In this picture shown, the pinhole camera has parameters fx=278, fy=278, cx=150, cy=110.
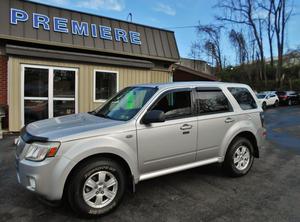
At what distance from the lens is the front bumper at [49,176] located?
344 centimetres

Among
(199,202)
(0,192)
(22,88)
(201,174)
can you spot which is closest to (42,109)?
(22,88)

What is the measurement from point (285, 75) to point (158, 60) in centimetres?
3925

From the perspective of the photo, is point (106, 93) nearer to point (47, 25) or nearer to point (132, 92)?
point (47, 25)

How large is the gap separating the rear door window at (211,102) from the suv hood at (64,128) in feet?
5.18

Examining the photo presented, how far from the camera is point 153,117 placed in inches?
160

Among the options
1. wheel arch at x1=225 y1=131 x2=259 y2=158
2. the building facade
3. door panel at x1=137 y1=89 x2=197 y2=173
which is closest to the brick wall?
the building facade

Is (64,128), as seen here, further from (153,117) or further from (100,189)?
(153,117)

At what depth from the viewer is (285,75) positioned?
45469 millimetres

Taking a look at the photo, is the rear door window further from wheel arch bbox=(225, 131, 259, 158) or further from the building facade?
the building facade

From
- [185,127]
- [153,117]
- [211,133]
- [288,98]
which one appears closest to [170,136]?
[185,127]

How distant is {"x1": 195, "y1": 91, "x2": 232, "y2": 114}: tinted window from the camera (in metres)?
4.92

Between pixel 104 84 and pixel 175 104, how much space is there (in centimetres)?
715

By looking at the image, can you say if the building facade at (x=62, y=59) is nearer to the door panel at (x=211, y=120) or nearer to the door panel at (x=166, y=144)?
the door panel at (x=211, y=120)

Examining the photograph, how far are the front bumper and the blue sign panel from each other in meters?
7.82
